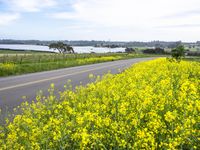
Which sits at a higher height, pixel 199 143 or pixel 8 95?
pixel 199 143

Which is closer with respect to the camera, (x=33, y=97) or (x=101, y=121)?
(x=101, y=121)

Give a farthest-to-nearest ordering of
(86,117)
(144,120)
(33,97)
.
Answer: (33,97) < (144,120) < (86,117)

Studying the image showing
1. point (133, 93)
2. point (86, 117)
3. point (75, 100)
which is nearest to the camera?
point (86, 117)

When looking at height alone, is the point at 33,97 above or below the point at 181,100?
below

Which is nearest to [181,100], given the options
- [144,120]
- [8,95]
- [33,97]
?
[144,120]

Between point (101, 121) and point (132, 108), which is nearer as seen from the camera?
point (101, 121)

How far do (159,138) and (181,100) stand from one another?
5.41ft

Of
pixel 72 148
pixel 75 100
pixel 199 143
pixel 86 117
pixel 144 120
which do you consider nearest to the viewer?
pixel 199 143

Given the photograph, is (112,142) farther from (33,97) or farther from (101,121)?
→ (33,97)

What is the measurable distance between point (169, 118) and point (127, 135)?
0.55m

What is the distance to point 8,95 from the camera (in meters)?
12.2

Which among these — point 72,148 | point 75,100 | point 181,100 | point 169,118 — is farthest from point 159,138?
point 75,100

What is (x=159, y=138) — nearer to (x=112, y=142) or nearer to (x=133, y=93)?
(x=112, y=142)

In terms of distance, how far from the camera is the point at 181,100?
19.0 feet
